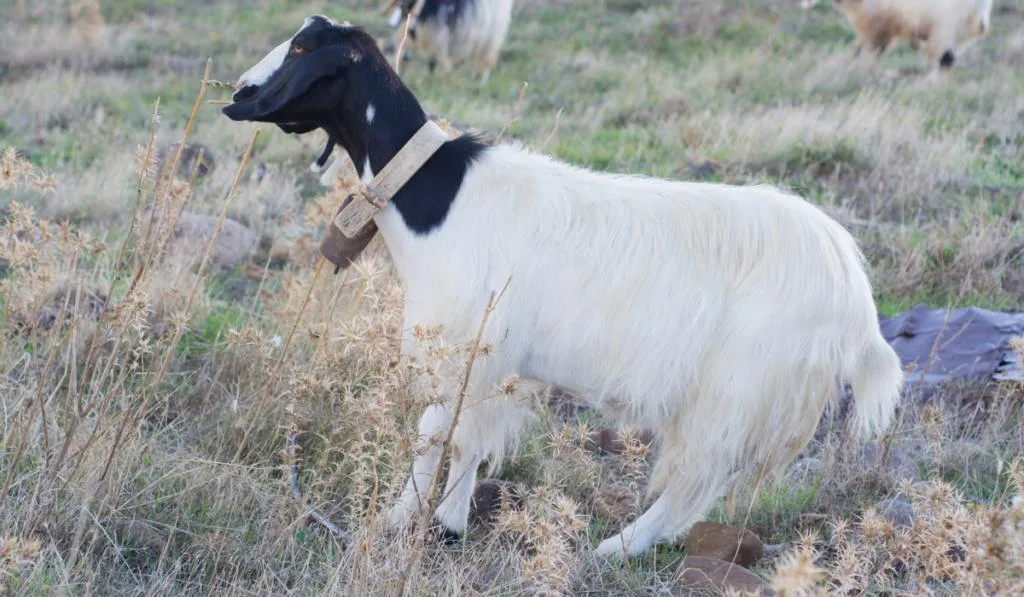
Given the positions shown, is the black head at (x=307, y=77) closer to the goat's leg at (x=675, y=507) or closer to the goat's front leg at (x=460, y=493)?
the goat's front leg at (x=460, y=493)

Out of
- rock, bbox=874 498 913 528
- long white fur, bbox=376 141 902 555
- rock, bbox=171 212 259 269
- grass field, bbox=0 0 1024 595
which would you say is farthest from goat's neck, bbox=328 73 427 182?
rock, bbox=171 212 259 269

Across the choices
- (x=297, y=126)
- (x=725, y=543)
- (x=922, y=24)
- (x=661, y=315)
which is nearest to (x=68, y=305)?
(x=297, y=126)

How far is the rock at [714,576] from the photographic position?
3350mm

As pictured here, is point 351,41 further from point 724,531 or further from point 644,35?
point 644,35

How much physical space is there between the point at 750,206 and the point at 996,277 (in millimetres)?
2841

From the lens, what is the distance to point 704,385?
362 cm

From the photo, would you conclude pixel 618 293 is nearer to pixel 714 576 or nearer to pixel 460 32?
pixel 714 576

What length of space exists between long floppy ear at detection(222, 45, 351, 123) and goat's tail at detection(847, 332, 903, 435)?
6.19ft

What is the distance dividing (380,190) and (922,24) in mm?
11199

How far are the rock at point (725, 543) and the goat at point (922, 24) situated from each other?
10385 millimetres

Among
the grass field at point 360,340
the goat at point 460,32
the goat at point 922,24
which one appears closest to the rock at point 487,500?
the grass field at point 360,340

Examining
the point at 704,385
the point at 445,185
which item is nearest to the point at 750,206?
the point at 704,385

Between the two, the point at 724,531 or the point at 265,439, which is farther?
the point at 265,439

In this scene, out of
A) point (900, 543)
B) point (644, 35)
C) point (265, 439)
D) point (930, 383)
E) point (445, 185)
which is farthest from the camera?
point (644, 35)
